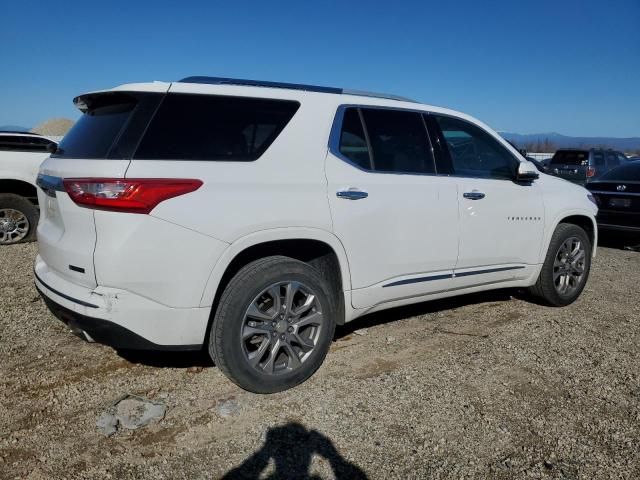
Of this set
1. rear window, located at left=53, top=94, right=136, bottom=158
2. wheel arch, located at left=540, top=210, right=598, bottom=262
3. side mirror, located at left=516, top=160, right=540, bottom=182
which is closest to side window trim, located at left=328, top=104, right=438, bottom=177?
side mirror, located at left=516, top=160, right=540, bottom=182

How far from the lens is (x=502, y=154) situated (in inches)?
177

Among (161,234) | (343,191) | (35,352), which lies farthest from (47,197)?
(343,191)

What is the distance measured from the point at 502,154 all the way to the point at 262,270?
260cm

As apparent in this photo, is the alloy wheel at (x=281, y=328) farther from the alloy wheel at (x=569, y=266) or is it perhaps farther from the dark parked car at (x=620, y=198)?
the dark parked car at (x=620, y=198)

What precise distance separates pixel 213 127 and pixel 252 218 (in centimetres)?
59

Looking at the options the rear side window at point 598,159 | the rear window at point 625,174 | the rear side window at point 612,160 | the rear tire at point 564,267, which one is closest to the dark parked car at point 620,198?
the rear window at point 625,174

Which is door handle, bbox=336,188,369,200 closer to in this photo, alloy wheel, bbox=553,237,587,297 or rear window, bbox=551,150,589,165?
alloy wheel, bbox=553,237,587,297

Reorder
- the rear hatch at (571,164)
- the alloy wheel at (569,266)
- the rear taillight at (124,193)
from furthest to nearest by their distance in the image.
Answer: the rear hatch at (571,164) < the alloy wheel at (569,266) < the rear taillight at (124,193)

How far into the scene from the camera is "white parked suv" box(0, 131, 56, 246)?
7.30 metres

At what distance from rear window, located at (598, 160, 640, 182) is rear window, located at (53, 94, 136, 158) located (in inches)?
326

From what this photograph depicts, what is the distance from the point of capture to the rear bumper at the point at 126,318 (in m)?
2.68

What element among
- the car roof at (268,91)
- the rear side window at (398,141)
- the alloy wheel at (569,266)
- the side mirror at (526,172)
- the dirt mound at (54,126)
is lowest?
the alloy wheel at (569,266)

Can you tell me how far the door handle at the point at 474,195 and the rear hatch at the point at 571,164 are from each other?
471 inches

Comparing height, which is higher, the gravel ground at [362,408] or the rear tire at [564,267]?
the rear tire at [564,267]
